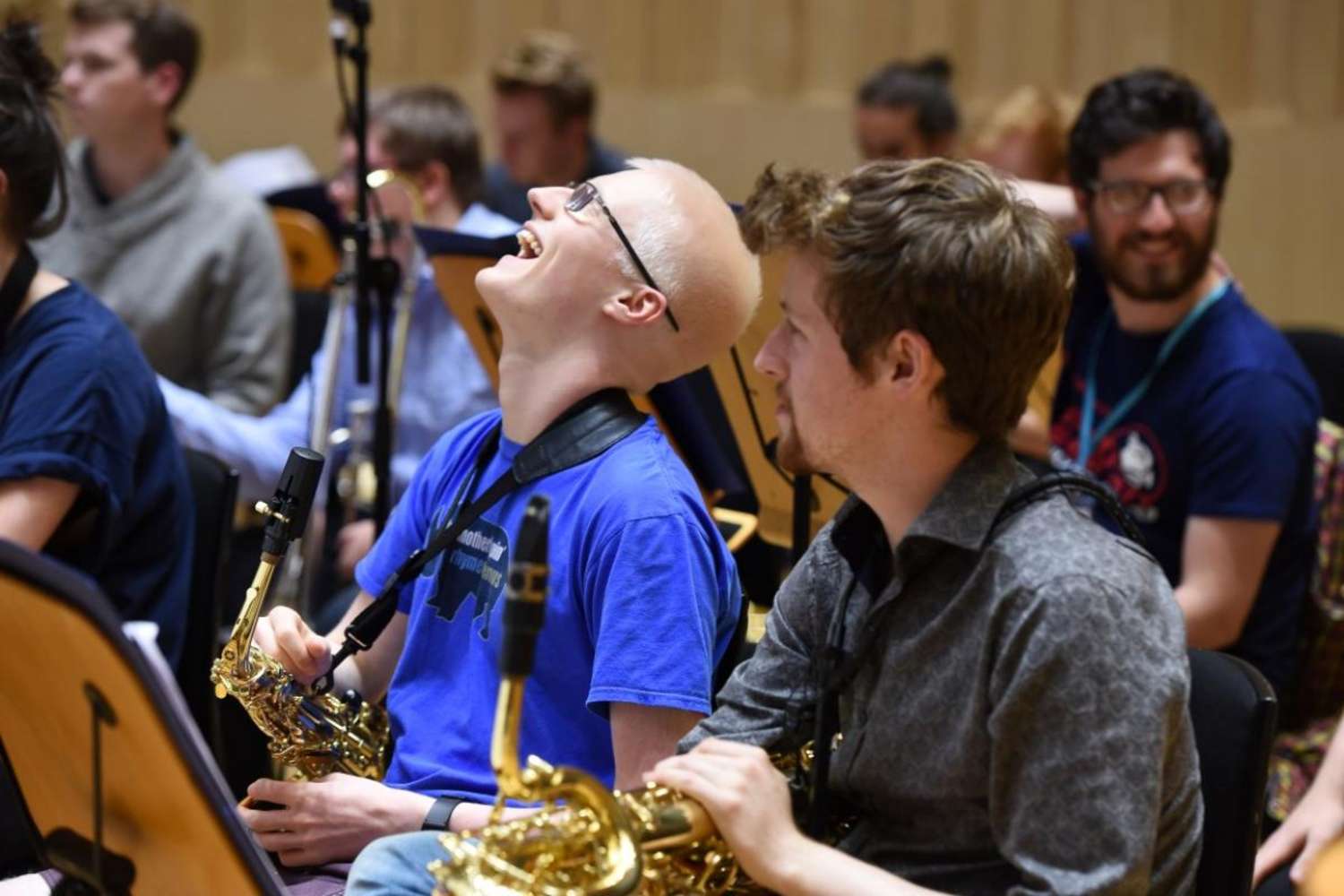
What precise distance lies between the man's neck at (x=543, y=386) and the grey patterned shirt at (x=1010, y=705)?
45 centimetres

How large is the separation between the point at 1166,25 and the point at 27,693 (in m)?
5.65

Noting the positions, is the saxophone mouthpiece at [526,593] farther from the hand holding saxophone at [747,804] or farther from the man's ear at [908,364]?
the man's ear at [908,364]

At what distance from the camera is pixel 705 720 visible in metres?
1.87

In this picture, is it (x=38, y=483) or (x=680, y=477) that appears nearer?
(x=680, y=477)

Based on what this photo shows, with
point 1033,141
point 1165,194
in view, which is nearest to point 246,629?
point 1165,194

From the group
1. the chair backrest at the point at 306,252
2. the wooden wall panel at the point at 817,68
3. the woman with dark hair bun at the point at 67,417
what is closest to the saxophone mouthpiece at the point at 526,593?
the woman with dark hair bun at the point at 67,417

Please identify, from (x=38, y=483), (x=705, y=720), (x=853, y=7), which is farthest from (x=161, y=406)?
(x=853, y=7)

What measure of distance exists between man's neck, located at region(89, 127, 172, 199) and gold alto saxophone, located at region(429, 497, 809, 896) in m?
3.22

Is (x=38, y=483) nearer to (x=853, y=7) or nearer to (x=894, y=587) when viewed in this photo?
(x=894, y=587)

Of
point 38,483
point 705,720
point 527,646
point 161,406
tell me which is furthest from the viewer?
point 161,406

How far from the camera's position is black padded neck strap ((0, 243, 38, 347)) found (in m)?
2.60

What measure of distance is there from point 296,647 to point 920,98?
391cm

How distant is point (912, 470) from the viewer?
1711 mm

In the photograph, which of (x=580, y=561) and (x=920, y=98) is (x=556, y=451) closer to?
(x=580, y=561)
